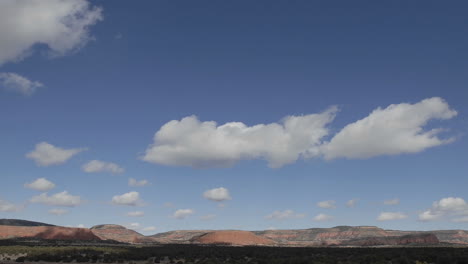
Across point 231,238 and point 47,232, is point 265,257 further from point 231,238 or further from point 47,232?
point 47,232

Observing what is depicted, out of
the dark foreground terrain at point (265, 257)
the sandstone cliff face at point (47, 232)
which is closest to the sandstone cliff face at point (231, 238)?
the sandstone cliff face at point (47, 232)

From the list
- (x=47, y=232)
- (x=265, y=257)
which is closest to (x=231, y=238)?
(x=47, y=232)

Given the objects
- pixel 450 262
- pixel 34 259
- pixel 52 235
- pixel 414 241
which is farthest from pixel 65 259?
pixel 414 241

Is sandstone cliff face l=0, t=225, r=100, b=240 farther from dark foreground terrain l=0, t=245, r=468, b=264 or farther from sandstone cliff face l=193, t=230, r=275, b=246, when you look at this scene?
dark foreground terrain l=0, t=245, r=468, b=264

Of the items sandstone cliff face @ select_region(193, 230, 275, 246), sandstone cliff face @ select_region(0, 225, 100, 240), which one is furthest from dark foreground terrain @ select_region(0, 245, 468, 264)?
sandstone cliff face @ select_region(193, 230, 275, 246)

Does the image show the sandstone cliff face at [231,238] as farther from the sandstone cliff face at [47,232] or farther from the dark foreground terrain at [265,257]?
the dark foreground terrain at [265,257]

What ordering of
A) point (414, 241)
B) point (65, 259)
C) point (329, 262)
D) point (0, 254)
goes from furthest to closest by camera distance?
point (414, 241)
point (0, 254)
point (65, 259)
point (329, 262)

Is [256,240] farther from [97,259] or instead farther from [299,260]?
[299,260]

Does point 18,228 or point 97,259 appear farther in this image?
point 18,228
